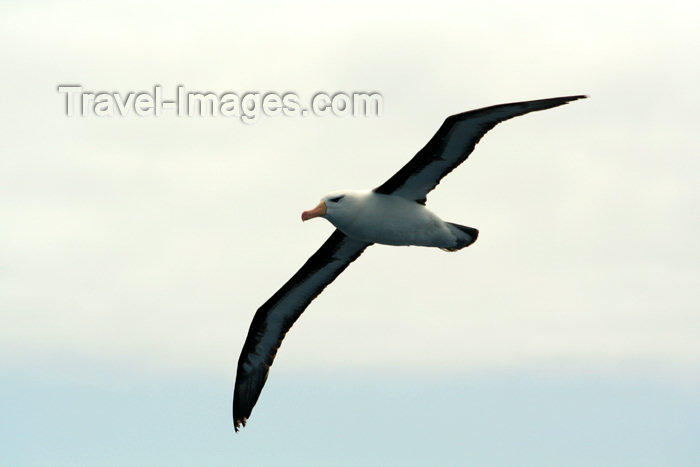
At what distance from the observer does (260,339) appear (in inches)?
843

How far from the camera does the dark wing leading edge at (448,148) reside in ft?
54.6

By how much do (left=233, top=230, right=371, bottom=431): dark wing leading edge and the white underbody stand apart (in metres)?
1.84

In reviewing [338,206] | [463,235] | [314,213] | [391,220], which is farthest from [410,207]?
[314,213]

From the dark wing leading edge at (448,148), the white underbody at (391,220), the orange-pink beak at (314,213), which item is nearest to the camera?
the dark wing leading edge at (448,148)

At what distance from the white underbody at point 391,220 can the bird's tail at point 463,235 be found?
0.03 metres

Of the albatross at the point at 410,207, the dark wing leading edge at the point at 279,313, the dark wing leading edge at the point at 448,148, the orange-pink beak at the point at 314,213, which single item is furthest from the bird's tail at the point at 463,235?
the dark wing leading edge at the point at 279,313

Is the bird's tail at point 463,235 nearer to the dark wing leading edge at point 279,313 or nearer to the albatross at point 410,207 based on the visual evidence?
the albatross at point 410,207

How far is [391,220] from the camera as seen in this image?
59.7ft

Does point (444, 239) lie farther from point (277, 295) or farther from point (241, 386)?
point (241, 386)

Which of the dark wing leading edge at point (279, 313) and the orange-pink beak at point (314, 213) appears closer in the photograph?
the orange-pink beak at point (314, 213)

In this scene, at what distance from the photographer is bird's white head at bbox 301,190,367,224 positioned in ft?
59.7

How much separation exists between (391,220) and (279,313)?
3898 millimetres

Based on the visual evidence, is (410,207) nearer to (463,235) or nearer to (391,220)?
(391,220)

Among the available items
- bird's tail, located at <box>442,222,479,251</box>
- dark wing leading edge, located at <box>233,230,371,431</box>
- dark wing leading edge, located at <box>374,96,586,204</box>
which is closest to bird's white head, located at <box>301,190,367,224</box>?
dark wing leading edge, located at <box>374,96,586,204</box>
